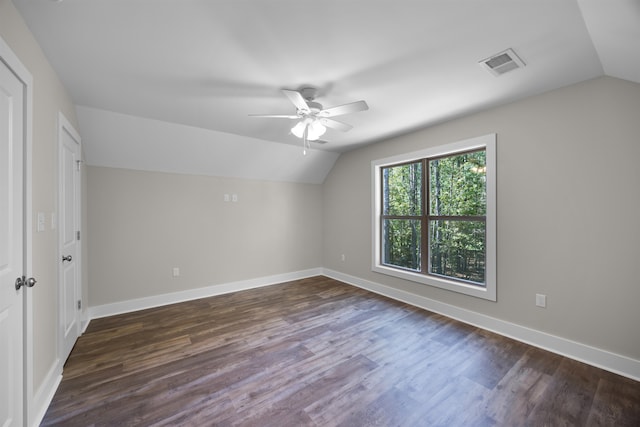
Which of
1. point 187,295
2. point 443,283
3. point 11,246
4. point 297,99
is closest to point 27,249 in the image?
A: point 11,246

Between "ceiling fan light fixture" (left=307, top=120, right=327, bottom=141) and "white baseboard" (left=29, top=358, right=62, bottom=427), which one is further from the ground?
"ceiling fan light fixture" (left=307, top=120, right=327, bottom=141)

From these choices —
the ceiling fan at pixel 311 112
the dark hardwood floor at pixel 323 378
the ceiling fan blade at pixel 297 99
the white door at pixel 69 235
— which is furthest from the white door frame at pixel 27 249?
the ceiling fan blade at pixel 297 99

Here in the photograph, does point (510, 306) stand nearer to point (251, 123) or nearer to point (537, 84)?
point (537, 84)

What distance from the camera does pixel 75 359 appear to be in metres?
2.25

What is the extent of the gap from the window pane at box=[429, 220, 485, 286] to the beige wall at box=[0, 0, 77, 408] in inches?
154

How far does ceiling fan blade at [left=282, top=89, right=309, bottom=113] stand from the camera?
1935 millimetres

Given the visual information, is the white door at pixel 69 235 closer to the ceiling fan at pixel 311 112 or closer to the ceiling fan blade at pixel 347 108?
the ceiling fan at pixel 311 112

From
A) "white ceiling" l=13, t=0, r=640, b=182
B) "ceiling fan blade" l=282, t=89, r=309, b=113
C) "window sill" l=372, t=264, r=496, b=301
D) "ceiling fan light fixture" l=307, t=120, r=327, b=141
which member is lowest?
"window sill" l=372, t=264, r=496, b=301

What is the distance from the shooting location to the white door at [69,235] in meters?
2.09

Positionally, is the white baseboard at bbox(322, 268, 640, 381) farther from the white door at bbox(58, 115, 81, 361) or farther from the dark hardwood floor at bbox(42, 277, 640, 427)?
the white door at bbox(58, 115, 81, 361)

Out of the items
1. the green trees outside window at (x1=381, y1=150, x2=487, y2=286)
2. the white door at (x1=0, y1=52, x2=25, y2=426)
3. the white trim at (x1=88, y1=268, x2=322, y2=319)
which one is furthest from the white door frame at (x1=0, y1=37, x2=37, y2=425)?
the green trees outside window at (x1=381, y1=150, x2=487, y2=286)

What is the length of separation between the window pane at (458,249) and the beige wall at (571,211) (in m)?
0.29

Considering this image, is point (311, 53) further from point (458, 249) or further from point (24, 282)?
point (458, 249)

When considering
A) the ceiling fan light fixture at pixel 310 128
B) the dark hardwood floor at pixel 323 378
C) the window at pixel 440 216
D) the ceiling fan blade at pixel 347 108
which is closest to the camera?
Result: the dark hardwood floor at pixel 323 378
